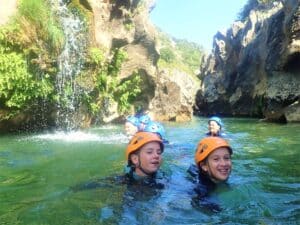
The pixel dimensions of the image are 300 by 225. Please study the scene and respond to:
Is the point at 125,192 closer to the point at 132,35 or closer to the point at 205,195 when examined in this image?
the point at 205,195

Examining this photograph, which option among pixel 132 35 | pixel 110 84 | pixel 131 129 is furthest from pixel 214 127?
pixel 132 35

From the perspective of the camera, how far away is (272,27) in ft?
106

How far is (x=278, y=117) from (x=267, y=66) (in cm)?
494

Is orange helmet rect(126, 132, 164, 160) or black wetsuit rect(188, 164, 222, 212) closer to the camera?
black wetsuit rect(188, 164, 222, 212)

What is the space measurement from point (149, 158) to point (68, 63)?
13549mm

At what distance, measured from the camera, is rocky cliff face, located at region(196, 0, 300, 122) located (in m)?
27.3

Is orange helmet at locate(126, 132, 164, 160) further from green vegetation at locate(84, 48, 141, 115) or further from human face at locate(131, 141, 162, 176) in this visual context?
green vegetation at locate(84, 48, 141, 115)

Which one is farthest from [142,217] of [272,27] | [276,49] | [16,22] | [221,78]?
[221,78]

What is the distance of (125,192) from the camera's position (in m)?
6.45

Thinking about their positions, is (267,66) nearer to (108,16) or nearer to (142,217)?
(108,16)

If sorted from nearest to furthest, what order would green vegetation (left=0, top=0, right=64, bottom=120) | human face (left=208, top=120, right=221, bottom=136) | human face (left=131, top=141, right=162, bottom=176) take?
human face (left=131, top=141, right=162, bottom=176), human face (left=208, top=120, right=221, bottom=136), green vegetation (left=0, top=0, right=64, bottom=120)

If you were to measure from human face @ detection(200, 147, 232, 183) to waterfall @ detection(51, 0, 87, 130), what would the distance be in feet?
44.6

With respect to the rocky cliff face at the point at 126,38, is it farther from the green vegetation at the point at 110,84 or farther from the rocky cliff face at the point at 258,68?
the rocky cliff face at the point at 258,68

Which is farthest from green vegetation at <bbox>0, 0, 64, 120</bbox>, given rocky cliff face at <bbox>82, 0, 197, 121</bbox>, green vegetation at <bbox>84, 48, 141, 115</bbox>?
rocky cliff face at <bbox>82, 0, 197, 121</bbox>
